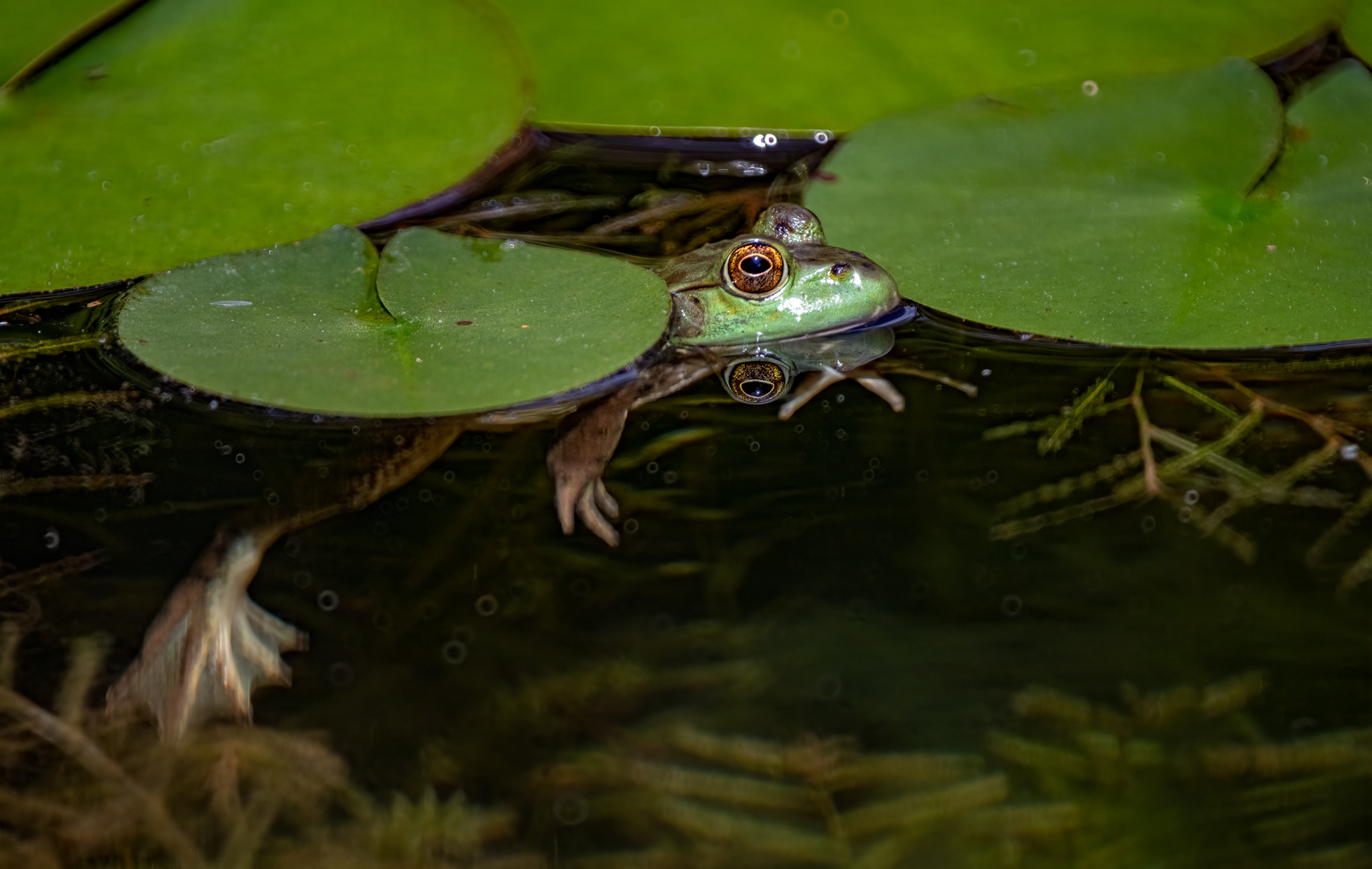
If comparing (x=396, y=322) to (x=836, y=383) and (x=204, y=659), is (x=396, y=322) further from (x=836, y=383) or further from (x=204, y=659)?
(x=836, y=383)

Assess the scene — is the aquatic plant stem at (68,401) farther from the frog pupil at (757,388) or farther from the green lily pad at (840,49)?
the frog pupil at (757,388)

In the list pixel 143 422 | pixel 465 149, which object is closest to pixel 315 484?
pixel 143 422

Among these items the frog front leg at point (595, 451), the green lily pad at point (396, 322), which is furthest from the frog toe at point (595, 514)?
the green lily pad at point (396, 322)

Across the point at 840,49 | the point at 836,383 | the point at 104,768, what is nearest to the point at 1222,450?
the point at 836,383

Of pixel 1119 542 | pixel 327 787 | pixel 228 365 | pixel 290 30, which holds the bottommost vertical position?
pixel 327 787

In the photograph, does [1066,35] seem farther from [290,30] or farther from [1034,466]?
[290,30]

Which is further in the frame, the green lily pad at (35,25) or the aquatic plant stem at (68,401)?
the green lily pad at (35,25)

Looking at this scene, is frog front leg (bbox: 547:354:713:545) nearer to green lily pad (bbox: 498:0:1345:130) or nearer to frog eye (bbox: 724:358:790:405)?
frog eye (bbox: 724:358:790:405)
